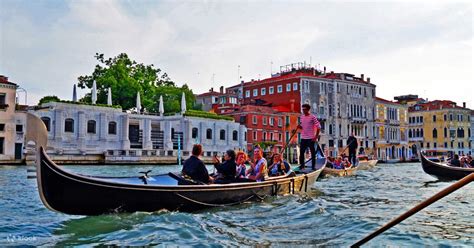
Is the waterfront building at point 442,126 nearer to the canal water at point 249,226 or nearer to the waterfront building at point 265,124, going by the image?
the waterfront building at point 265,124

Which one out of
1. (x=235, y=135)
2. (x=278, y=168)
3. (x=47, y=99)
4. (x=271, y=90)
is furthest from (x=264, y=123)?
(x=278, y=168)

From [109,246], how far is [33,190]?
549 cm

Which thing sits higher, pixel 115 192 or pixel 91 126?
pixel 91 126

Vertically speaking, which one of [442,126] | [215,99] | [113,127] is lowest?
[113,127]

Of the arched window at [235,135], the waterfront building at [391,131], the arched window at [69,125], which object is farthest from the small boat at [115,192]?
the waterfront building at [391,131]

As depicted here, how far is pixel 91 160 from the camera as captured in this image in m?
24.2

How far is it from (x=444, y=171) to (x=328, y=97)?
26580mm

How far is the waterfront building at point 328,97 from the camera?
36625mm

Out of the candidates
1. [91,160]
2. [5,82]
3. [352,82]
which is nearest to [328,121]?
[352,82]

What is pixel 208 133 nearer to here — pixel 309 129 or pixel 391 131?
pixel 391 131

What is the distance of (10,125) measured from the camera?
23047mm

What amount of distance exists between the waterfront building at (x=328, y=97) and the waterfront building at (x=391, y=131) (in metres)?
1.07

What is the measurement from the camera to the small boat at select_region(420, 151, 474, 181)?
11.3 meters

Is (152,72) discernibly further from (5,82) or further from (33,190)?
(33,190)
